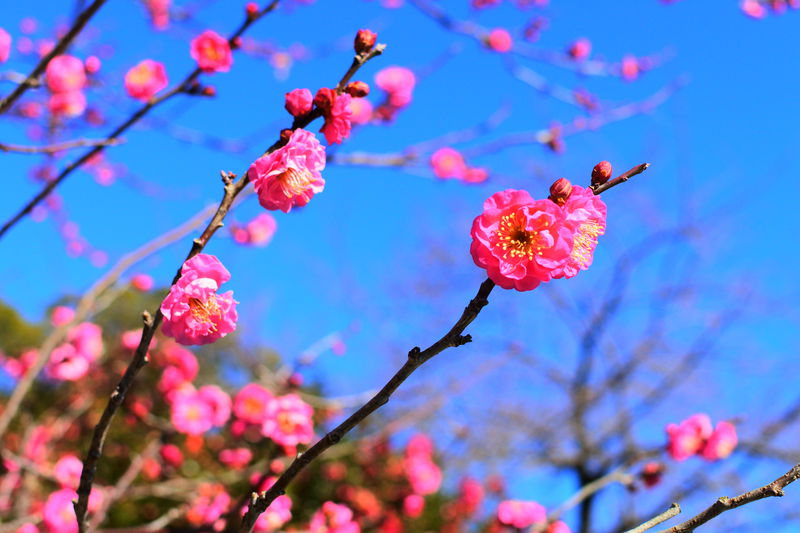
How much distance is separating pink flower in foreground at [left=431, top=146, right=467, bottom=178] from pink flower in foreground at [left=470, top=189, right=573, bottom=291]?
2429 millimetres

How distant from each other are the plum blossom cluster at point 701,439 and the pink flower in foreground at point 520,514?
0.64 m

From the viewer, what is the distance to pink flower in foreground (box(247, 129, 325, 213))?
3.28ft

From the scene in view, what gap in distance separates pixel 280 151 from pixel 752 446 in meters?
6.63

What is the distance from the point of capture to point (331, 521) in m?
2.34

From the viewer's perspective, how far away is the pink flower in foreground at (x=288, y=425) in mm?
2195

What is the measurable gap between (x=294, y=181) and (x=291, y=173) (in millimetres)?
13

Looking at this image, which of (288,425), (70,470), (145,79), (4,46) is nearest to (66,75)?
(145,79)

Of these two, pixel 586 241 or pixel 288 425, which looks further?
pixel 288 425

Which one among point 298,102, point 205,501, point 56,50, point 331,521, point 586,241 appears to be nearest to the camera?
point 586,241

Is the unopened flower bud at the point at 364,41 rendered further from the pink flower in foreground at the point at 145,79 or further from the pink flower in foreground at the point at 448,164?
the pink flower in foreground at the point at 448,164

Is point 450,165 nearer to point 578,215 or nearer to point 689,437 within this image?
point 689,437

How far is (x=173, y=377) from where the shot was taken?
143 inches

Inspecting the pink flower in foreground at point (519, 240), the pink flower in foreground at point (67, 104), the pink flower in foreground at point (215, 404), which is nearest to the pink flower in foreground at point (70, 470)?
the pink flower in foreground at point (215, 404)

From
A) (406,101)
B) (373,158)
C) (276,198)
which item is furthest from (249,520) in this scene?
(406,101)
